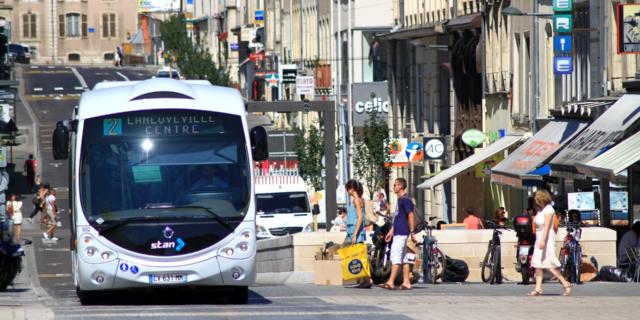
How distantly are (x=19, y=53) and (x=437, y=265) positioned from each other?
364 ft

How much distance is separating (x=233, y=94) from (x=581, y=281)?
7.89 metres

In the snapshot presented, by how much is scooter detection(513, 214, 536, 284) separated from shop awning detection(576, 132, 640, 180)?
2189 millimetres

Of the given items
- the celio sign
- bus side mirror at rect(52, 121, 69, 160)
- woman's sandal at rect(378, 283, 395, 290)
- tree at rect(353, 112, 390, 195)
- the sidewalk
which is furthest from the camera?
the celio sign

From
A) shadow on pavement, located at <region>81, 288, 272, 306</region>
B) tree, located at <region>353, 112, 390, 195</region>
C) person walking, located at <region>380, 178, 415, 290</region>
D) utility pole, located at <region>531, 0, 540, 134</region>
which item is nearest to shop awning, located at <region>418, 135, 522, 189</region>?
utility pole, located at <region>531, 0, 540, 134</region>

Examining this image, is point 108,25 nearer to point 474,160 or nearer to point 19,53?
point 19,53

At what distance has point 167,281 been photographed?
20688mm

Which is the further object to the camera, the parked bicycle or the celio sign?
the celio sign

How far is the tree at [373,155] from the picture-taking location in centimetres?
5584

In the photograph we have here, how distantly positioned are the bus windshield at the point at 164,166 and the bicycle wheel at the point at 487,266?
7.17 metres

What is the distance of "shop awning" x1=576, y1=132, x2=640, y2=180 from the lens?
91.2ft

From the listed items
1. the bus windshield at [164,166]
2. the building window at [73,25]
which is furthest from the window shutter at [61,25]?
the bus windshield at [164,166]

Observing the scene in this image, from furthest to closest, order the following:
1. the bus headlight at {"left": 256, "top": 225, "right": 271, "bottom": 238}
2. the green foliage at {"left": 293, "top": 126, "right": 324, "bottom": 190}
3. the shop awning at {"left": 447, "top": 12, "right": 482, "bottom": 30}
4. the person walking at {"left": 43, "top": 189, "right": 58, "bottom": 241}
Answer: the green foliage at {"left": 293, "top": 126, "right": 324, "bottom": 190} → the person walking at {"left": 43, "top": 189, "right": 58, "bottom": 241} → the shop awning at {"left": 447, "top": 12, "right": 482, "bottom": 30} → the bus headlight at {"left": 256, "top": 225, "right": 271, "bottom": 238}

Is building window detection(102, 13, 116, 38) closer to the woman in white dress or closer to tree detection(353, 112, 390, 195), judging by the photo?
tree detection(353, 112, 390, 195)

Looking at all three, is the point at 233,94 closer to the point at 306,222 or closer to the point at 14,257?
the point at 14,257
